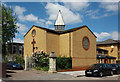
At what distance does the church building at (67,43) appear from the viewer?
2356 cm

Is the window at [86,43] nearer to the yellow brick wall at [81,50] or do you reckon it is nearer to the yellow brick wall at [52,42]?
the yellow brick wall at [81,50]

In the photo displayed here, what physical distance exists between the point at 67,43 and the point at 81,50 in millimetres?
2936

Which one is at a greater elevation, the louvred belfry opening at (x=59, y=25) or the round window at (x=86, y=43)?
the louvred belfry opening at (x=59, y=25)

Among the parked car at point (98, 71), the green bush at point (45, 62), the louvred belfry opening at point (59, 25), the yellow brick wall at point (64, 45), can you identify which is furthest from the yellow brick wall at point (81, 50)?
the parked car at point (98, 71)

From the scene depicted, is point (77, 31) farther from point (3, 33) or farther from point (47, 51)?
point (3, 33)

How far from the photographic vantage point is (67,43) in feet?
79.0

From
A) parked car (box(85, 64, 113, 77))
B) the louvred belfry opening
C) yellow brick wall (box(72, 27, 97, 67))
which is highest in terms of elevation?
the louvred belfry opening

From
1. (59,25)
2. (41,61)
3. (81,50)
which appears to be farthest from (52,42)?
(59,25)

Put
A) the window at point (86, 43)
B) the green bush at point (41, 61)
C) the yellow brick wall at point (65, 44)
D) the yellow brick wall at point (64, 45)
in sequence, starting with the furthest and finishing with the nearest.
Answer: the window at point (86, 43)
the yellow brick wall at point (64, 45)
the yellow brick wall at point (65, 44)
the green bush at point (41, 61)

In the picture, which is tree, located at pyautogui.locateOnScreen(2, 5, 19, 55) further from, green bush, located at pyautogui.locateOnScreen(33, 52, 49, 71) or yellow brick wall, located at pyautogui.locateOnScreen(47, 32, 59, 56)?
yellow brick wall, located at pyautogui.locateOnScreen(47, 32, 59, 56)

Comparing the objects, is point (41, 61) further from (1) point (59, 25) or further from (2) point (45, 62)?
(1) point (59, 25)

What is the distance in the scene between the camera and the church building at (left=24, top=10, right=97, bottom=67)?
23.6 m

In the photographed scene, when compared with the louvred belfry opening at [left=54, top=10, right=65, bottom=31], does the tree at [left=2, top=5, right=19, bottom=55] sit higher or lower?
lower

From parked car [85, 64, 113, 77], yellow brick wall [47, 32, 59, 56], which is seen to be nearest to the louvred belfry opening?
yellow brick wall [47, 32, 59, 56]
